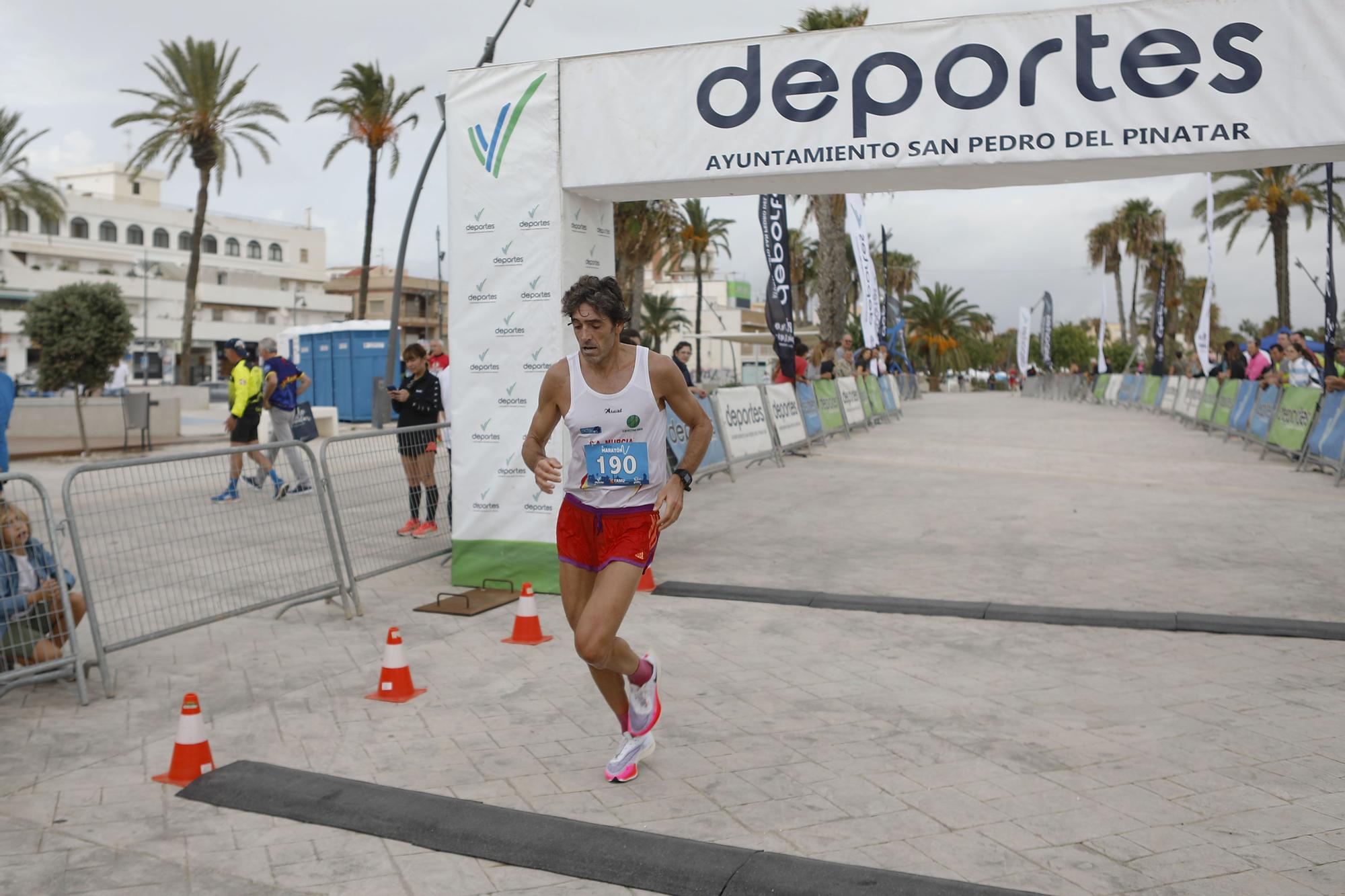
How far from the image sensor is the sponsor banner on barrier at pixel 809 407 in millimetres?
17625

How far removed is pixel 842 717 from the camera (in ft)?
16.2

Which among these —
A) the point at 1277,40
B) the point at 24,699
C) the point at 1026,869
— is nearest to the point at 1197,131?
the point at 1277,40

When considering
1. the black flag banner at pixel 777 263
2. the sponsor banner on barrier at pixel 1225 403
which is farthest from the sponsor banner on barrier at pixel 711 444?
the sponsor banner on barrier at pixel 1225 403

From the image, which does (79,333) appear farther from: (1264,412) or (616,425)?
(1264,412)

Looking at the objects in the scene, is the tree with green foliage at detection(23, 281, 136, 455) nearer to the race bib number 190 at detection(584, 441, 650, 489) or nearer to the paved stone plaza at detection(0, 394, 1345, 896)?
the paved stone plaza at detection(0, 394, 1345, 896)

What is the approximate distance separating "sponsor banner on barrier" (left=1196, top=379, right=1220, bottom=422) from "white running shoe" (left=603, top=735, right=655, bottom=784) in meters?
20.5

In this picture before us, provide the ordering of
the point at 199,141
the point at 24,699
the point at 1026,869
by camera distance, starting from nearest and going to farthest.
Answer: the point at 1026,869 → the point at 24,699 → the point at 199,141

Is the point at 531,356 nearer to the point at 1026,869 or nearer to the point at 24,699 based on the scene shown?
the point at 24,699

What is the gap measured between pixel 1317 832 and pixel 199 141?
1373 inches

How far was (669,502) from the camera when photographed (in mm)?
4125

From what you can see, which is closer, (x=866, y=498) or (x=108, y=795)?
(x=108, y=795)

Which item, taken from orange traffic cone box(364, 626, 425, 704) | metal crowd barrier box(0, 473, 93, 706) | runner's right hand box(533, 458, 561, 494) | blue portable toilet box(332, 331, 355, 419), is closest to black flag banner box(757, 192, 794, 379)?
orange traffic cone box(364, 626, 425, 704)

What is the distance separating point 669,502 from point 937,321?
64258mm

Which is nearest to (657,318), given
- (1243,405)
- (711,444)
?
(1243,405)
